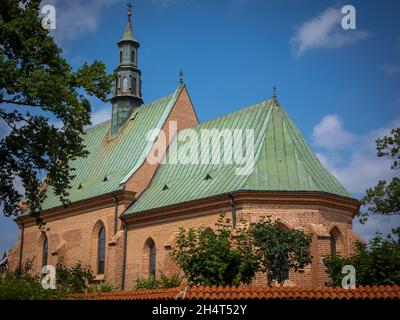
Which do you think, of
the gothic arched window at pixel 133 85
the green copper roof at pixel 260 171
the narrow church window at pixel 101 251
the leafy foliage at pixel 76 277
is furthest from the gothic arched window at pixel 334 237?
the gothic arched window at pixel 133 85

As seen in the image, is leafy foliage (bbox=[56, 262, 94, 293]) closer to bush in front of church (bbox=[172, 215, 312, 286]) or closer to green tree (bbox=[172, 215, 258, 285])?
bush in front of church (bbox=[172, 215, 312, 286])

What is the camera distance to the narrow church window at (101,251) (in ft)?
117

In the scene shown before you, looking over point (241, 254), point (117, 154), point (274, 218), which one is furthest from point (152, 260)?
point (241, 254)

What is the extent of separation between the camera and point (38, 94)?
64.8 ft

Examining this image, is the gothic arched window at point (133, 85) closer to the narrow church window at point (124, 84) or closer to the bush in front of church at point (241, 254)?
the narrow church window at point (124, 84)

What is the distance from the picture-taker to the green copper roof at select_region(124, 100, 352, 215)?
28.8m

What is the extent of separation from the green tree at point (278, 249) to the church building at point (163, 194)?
3247 mm

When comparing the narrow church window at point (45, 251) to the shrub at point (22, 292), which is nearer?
the shrub at point (22, 292)

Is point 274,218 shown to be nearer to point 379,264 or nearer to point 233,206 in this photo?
point 233,206

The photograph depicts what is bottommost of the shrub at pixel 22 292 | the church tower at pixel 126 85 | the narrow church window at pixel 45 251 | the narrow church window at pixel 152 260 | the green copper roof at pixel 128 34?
the shrub at pixel 22 292

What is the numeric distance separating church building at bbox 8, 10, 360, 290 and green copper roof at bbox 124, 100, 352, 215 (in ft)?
0.22

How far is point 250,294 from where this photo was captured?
593 inches
